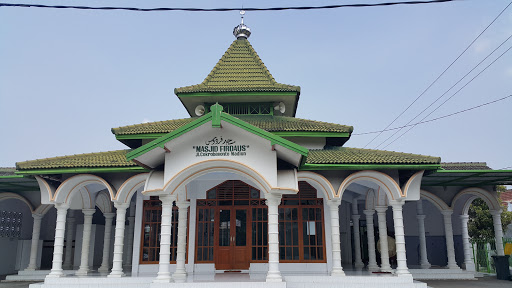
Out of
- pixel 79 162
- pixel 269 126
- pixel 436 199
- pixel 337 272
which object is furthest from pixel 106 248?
pixel 436 199

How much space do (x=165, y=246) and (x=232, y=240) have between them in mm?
3664

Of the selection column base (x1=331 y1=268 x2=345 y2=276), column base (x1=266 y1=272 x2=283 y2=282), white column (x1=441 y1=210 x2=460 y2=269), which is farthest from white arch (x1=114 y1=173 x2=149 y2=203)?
white column (x1=441 y1=210 x2=460 y2=269)

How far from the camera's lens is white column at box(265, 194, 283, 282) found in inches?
370

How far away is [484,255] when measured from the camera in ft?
59.7

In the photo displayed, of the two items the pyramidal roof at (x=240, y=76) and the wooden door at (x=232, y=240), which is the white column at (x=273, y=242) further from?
the pyramidal roof at (x=240, y=76)

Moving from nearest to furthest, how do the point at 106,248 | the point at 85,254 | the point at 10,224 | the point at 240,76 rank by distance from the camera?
1. the point at 85,254
2. the point at 106,248
3. the point at 240,76
4. the point at 10,224

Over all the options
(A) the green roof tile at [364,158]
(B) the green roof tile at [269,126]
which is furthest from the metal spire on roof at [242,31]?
(A) the green roof tile at [364,158]

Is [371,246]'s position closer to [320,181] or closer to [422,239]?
[422,239]

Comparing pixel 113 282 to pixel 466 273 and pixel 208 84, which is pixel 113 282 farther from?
pixel 466 273

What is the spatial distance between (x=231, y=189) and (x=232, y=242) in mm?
1868

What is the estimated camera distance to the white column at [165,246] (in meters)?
9.64

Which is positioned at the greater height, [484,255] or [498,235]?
[498,235]

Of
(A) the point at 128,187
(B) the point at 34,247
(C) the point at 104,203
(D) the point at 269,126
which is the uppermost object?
(D) the point at 269,126

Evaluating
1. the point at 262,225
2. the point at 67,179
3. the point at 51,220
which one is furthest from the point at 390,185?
the point at 51,220
